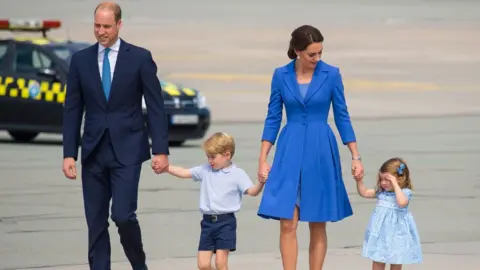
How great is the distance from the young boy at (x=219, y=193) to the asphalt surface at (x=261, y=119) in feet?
4.07

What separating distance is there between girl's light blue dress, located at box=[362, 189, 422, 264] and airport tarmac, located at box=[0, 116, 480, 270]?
4.86 ft

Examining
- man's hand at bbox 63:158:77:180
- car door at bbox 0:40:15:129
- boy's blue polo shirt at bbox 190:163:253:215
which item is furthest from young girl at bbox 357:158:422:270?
car door at bbox 0:40:15:129

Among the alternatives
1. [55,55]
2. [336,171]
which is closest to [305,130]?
[336,171]

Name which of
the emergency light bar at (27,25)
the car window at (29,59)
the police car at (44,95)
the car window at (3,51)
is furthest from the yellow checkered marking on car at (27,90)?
the emergency light bar at (27,25)

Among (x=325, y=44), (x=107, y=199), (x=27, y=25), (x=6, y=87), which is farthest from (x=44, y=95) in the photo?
(x=325, y=44)

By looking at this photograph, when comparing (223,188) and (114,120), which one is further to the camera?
(223,188)

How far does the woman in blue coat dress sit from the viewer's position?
28.9 feet

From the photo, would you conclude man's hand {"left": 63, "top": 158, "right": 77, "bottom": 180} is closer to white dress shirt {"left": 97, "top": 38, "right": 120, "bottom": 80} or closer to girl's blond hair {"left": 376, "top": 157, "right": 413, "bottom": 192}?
white dress shirt {"left": 97, "top": 38, "right": 120, "bottom": 80}

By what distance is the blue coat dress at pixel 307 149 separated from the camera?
28.9ft

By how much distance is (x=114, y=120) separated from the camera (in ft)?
28.7

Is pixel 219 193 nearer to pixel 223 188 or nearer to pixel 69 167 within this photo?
pixel 223 188

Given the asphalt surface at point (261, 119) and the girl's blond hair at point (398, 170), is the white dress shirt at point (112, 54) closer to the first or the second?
the girl's blond hair at point (398, 170)

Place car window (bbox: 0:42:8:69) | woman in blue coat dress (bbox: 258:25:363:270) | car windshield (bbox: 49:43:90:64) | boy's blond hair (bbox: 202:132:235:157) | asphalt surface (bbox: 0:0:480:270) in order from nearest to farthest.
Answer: woman in blue coat dress (bbox: 258:25:363:270), boy's blond hair (bbox: 202:132:235:157), asphalt surface (bbox: 0:0:480:270), car windshield (bbox: 49:43:90:64), car window (bbox: 0:42:8:69)

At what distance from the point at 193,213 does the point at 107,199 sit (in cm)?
423
